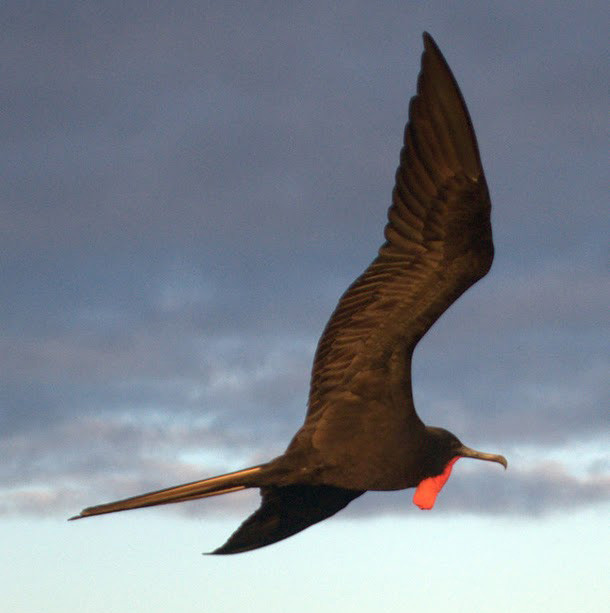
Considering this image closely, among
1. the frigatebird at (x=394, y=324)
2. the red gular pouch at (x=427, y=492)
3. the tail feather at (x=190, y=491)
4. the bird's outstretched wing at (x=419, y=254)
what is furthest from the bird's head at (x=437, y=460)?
the tail feather at (x=190, y=491)

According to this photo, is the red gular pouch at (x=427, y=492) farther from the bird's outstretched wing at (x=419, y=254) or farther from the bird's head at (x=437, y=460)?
the bird's outstretched wing at (x=419, y=254)

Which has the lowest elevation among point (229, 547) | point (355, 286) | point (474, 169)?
point (229, 547)

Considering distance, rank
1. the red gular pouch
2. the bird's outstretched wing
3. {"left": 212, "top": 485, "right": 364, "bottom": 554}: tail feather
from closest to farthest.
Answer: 1. the bird's outstretched wing
2. the red gular pouch
3. {"left": 212, "top": 485, "right": 364, "bottom": 554}: tail feather

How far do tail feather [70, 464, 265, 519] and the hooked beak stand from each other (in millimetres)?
1640

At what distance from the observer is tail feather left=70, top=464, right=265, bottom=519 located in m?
9.04

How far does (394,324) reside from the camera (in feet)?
30.0

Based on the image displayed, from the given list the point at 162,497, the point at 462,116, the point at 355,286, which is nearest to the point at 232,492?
the point at 162,497

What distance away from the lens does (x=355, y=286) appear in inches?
359

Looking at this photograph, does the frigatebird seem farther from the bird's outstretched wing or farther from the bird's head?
the bird's head

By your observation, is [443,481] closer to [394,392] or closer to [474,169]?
[394,392]

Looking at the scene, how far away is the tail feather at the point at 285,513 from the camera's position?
10.2 metres

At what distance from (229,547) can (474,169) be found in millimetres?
3459

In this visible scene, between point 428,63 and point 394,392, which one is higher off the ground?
point 428,63

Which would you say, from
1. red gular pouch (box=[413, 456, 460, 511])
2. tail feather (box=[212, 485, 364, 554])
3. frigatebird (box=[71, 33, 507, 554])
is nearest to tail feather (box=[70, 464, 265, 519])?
frigatebird (box=[71, 33, 507, 554])
